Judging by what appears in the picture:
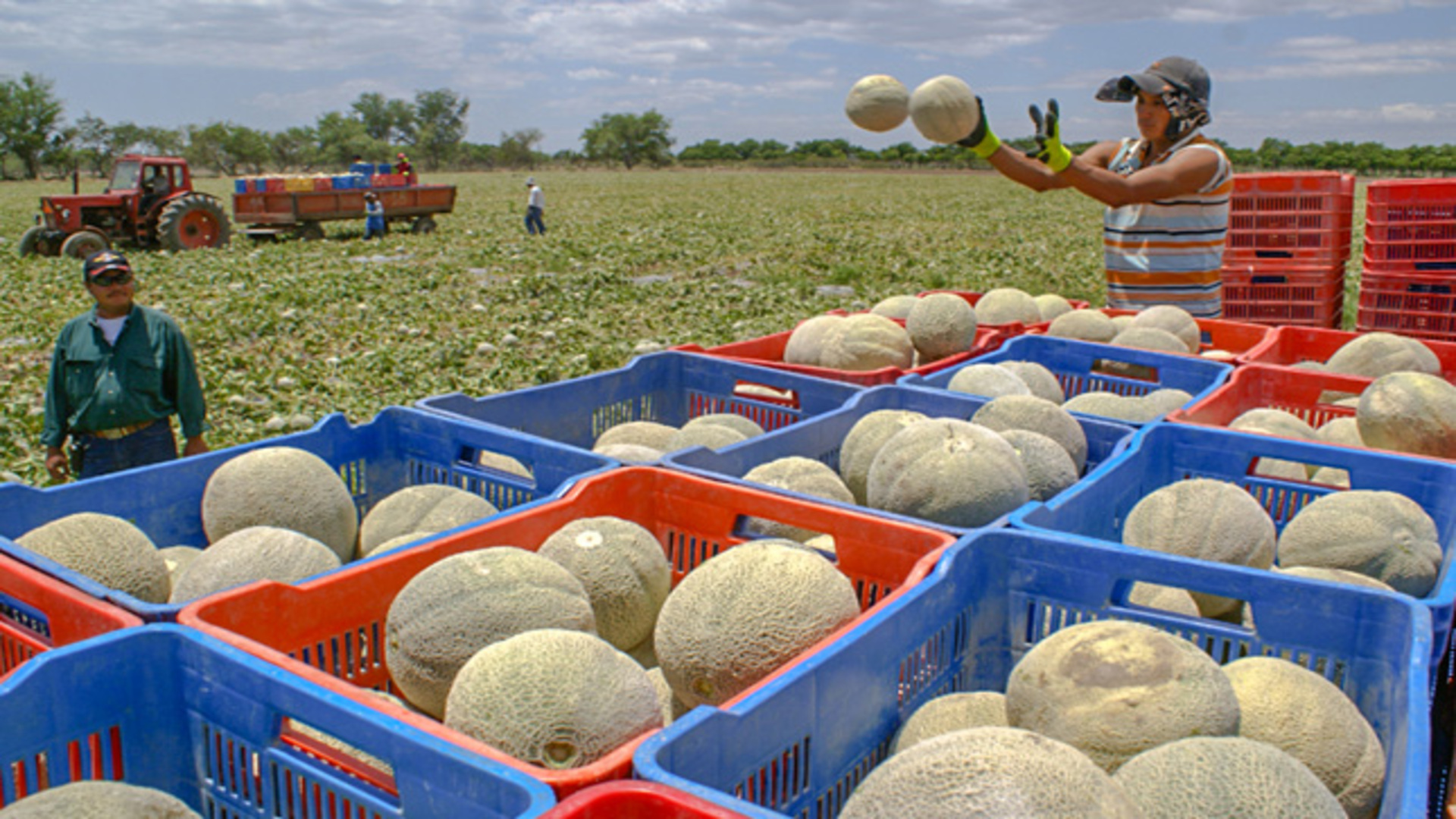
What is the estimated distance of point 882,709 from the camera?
2.27m

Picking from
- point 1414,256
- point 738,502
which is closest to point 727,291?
point 1414,256

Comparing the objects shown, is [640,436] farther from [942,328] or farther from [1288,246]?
[1288,246]

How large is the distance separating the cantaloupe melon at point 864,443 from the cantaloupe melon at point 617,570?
1038 mm

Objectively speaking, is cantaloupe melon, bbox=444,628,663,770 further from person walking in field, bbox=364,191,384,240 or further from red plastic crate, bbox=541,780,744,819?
person walking in field, bbox=364,191,384,240

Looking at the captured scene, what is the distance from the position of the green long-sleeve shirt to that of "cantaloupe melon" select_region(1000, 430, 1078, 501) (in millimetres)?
3428

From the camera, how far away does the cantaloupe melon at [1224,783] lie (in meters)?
1.72

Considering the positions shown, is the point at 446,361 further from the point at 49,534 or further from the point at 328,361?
the point at 49,534

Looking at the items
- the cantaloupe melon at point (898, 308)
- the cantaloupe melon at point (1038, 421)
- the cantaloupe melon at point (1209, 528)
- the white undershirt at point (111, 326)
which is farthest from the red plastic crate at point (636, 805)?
the cantaloupe melon at point (898, 308)

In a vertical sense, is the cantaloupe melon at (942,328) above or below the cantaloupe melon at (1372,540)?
above

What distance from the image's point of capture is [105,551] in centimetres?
273

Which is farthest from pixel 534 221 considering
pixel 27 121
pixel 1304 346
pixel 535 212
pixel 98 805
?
pixel 27 121

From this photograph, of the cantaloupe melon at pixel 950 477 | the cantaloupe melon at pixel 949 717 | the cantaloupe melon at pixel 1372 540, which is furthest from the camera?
the cantaloupe melon at pixel 950 477

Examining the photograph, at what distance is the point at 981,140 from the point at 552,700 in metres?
4.67

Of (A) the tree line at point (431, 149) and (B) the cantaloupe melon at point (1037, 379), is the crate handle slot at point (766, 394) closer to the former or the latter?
(B) the cantaloupe melon at point (1037, 379)
